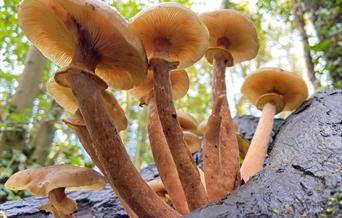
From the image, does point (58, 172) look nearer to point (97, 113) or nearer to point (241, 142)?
point (97, 113)

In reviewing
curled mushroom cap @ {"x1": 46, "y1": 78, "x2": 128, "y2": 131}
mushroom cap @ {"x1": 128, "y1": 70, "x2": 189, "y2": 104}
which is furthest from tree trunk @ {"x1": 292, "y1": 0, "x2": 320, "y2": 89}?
curled mushroom cap @ {"x1": 46, "y1": 78, "x2": 128, "y2": 131}

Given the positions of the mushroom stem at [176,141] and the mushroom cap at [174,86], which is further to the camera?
the mushroom cap at [174,86]

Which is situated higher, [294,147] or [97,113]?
[97,113]

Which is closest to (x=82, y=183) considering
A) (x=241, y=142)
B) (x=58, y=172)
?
(x=58, y=172)

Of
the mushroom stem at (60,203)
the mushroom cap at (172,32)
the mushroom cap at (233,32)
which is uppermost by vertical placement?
the mushroom cap at (233,32)

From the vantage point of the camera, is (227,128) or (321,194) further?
(227,128)

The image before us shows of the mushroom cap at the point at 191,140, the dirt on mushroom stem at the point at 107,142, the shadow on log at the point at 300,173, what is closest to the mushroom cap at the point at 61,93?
the dirt on mushroom stem at the point at 107,142

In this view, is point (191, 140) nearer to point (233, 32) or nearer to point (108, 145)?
point (233, 32)

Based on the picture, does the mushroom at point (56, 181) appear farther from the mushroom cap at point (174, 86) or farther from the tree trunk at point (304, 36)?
the tree trunk at point (304, 36)
